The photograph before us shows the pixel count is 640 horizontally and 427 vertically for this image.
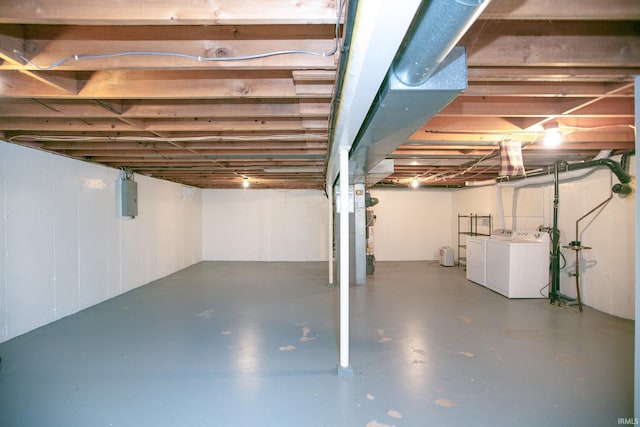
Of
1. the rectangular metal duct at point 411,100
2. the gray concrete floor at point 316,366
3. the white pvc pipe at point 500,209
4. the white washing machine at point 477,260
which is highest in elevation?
the rectangular metal duct at point 411,100

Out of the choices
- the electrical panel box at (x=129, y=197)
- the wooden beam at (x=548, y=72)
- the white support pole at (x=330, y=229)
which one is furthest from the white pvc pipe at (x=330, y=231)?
the wooden beam at (x=548, y=72)

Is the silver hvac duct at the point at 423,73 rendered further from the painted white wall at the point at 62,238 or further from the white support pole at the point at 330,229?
the painted white wall at the point at 62,238

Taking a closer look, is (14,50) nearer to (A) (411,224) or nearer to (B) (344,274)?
(B) (344,274)

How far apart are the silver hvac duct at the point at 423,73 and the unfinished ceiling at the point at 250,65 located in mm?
310

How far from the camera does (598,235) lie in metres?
4.18

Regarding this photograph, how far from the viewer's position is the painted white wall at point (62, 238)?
308 centimetres

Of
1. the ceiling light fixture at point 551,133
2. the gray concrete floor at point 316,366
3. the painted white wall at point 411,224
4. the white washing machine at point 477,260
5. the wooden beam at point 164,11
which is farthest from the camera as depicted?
the painted white wall at point 411,224

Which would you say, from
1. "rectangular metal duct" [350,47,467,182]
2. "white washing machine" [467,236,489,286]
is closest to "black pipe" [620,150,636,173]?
"white washing machine" [467,236,489,286]

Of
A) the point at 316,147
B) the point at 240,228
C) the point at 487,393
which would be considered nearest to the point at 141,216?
the point at 240,228

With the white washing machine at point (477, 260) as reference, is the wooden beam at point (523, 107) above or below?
above

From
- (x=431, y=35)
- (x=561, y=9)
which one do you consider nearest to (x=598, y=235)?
(x=561, y=9)

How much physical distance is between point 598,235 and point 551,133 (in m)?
2.27

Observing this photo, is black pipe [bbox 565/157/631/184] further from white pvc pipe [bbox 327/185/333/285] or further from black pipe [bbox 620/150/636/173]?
white pvc pipe [bbox 327/185/333/285]

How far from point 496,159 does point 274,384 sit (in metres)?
4.22
